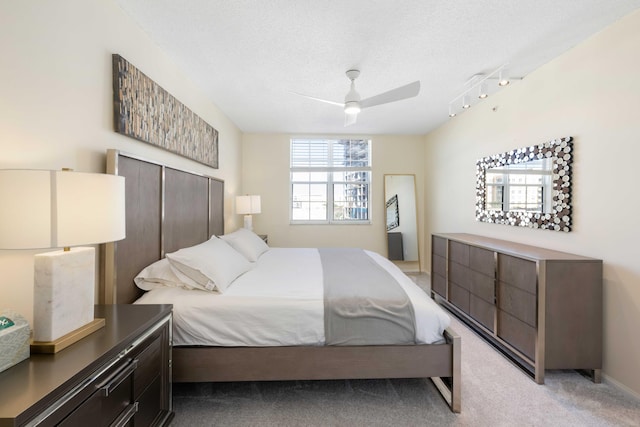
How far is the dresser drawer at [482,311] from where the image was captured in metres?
2.60

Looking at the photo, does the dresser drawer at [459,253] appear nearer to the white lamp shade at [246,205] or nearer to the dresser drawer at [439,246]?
the dresser drawer at [439,246]

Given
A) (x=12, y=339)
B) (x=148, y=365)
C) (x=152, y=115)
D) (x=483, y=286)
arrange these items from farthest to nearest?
(x=483, y=286)
(x=152, y=115)
(x=148, y=365)
(x=12, y=339)

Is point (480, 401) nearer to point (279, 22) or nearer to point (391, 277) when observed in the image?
point (391, 277)

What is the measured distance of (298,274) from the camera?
2432 mm

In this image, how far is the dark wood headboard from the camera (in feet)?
5.79

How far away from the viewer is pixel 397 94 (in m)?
2.60

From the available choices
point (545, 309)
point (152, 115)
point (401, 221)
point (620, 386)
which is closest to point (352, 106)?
point (152, 115)

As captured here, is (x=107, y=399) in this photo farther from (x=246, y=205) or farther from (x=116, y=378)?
(x=246, y=205)

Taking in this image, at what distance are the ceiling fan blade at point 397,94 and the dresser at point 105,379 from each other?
92.9 inches

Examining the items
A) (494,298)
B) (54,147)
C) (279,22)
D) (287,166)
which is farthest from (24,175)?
(287,166)

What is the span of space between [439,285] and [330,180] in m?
2.62

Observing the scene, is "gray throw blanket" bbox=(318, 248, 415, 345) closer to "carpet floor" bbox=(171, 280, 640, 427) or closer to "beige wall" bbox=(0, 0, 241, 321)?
"carpet floor" bbox=(171, 280, 640, 427)

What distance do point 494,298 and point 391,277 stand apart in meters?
1.06

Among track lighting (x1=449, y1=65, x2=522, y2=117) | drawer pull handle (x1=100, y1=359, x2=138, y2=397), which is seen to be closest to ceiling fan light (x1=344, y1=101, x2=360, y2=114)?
track lighting (x1=449, y1=65, x2=522, y2=117)
